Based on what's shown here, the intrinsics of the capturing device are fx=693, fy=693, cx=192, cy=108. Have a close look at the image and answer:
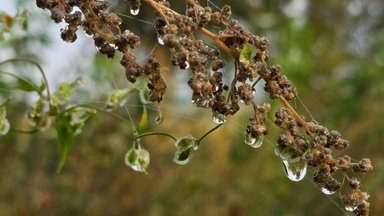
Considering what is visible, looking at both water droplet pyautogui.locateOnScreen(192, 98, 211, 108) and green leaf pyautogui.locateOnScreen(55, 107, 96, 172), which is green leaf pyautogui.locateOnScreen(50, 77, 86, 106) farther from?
water droplet pyautogui.locateOnScreen(192, 98, 211, 108)

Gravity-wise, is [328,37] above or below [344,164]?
above

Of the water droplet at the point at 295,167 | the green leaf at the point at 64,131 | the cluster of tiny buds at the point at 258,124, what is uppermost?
the water droplet at the point at 295,167

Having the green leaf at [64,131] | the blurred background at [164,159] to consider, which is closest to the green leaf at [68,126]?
the green leaf at [64,131]

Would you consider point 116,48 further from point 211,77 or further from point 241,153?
point 241,153

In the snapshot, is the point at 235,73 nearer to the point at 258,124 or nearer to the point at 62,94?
the point at 258,124

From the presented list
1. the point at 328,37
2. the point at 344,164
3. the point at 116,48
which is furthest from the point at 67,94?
the point at 328,37

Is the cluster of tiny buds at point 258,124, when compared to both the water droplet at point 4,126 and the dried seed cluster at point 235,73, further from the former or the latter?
the water droplet at point 4,126

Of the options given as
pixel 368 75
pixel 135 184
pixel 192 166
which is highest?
pixel 368 75

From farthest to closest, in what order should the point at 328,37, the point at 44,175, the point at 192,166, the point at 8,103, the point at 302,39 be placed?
the point at 328,37
the point at 302,39
the point at 192,166
the point at 44,175
the point at 8,103
